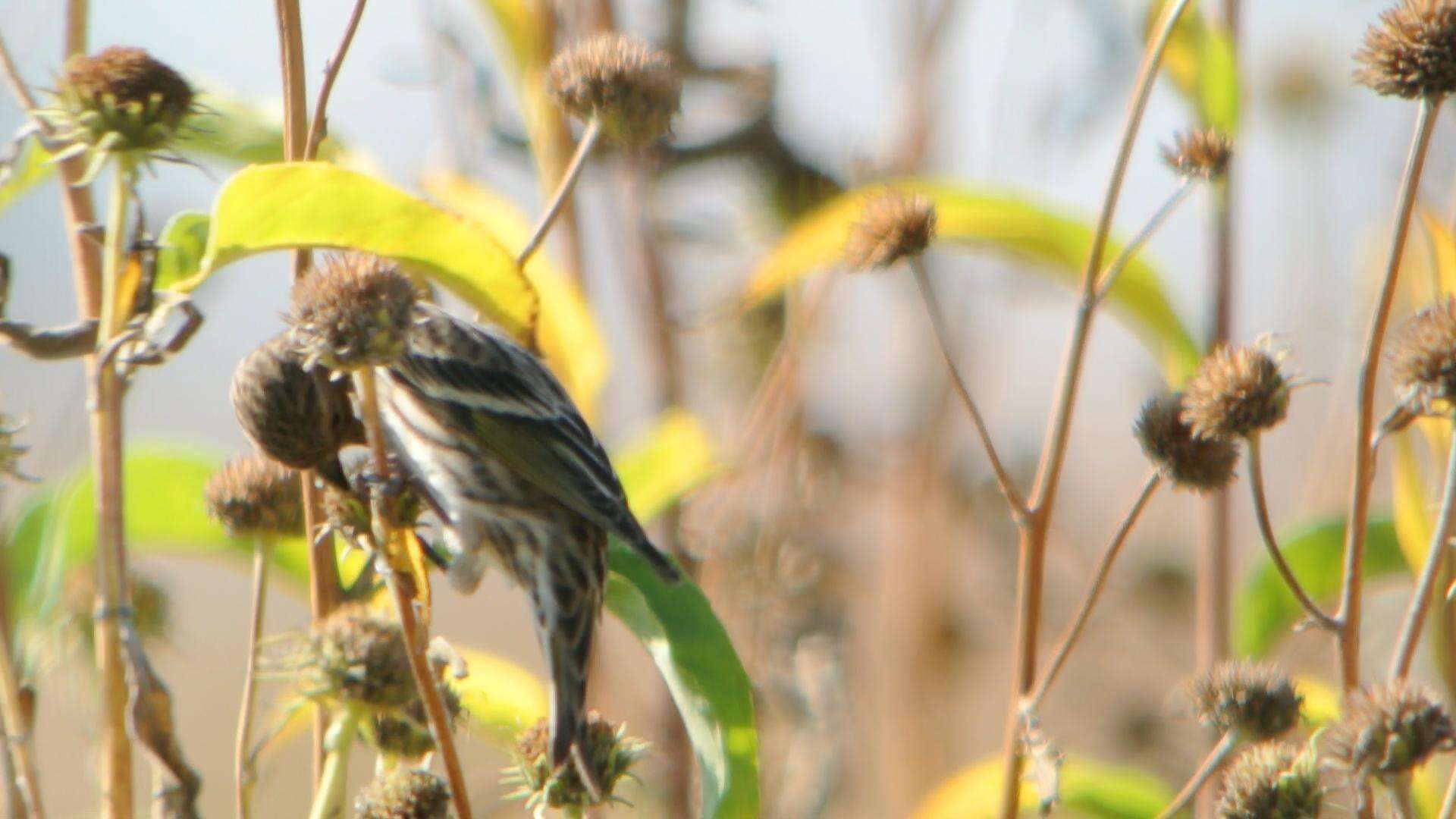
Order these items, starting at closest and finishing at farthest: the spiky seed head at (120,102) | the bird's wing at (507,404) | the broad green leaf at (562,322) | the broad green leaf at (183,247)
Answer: the spiky seed head at (120,102) < the broad green leaf at (183,247) < the bird's wing at (507,404) < the broad green leaf at (562,322)

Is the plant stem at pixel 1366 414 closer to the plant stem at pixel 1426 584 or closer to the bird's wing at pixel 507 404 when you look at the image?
the plant stem at pixel 1426 584

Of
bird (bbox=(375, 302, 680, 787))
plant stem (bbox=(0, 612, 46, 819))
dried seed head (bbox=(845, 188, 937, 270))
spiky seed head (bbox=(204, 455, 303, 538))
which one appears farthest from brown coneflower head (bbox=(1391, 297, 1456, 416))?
plant stem (bbox=(0, 612, 46, 819))

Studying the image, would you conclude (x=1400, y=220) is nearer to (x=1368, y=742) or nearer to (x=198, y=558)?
(x=1368, y=742)

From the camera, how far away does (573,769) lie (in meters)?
1.23

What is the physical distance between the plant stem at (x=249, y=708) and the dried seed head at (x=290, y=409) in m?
0.12

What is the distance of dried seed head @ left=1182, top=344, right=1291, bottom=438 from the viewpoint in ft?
4.22

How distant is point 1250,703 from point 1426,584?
0.19 meters

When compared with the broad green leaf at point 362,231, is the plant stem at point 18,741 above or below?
below

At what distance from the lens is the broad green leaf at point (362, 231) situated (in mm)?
1113

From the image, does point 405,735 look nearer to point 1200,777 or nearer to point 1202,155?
point 1200,777

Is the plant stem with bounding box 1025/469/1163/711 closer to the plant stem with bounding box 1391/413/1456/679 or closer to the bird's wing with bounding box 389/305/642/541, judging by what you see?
the plant stem with bounding box 1391/413/1456/679

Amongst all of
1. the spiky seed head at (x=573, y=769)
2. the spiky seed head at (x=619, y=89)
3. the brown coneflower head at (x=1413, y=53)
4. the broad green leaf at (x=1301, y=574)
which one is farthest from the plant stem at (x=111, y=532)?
the broad green leaf at (x=1301, y=574)

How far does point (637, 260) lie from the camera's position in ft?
8.28

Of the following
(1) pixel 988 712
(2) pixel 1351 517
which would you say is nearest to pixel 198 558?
(2) pixel 1351 517
